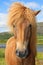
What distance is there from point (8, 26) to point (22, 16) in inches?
6.7

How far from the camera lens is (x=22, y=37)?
72.1 inches

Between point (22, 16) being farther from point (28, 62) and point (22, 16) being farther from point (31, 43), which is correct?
point (28, 62)

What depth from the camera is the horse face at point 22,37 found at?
5.87 ft

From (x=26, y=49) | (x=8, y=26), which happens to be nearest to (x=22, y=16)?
(x=8, y=26)

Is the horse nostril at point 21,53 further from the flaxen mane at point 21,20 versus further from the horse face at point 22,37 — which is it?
the flaxen mane at point 21,20

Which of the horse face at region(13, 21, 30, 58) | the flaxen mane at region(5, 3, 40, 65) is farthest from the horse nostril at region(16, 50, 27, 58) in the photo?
the flaxen mane at region(5, 3, 40, 65)

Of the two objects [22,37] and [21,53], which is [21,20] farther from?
[21,53]

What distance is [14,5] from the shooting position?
1935 mm

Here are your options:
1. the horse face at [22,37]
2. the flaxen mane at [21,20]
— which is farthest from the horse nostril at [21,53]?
the flaxen mane at [21,20]

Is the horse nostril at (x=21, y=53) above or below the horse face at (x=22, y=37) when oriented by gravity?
below

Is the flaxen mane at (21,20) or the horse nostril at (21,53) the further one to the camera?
the flaxen mane at (21,20)

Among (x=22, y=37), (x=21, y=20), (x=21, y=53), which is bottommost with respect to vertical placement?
(x=21, y=53)

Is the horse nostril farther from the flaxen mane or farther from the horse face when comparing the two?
the flaxen mane

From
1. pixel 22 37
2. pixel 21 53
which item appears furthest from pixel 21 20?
pixel 21 53
